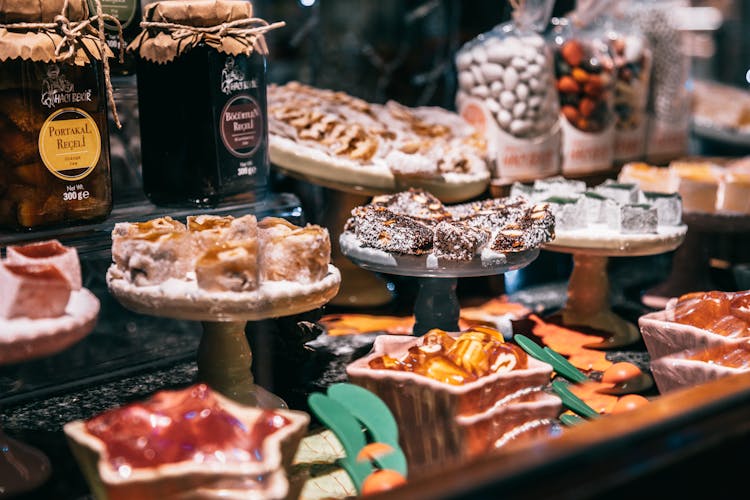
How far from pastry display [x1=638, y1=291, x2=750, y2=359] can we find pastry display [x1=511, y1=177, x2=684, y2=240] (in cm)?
25

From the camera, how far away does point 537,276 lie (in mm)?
1979

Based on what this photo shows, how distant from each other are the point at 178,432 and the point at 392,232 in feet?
1.91

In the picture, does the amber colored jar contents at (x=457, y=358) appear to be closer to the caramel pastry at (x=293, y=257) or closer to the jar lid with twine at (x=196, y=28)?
the caramel pastry at (x=293, y=257)

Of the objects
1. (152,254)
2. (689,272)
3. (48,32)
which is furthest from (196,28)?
(689,272)

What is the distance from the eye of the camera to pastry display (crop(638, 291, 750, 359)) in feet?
3.84

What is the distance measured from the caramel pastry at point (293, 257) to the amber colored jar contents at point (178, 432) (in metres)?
0.24

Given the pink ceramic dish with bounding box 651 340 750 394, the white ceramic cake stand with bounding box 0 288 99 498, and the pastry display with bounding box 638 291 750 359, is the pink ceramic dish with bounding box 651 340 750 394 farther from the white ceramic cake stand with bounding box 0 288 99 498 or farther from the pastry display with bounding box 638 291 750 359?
the white ceramic cake stand with bounding box 0 288 99 498

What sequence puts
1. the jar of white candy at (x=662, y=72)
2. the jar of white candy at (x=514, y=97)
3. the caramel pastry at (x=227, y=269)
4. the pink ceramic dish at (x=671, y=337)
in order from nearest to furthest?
the caramel pastry at (x=227, y=269)
the pink ceramic dish at (x=671, y=337)
the jar of white candy at (x=514, y=97)
the jar of white candy at (x=662, y=72)

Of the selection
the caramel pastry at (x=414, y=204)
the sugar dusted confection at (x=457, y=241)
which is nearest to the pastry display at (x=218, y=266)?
the sugar dusted confection at (x=457, y=241)

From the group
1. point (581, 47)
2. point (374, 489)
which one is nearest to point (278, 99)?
point (581, 47)

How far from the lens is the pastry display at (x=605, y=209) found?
152cm

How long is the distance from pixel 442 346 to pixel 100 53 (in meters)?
0.54

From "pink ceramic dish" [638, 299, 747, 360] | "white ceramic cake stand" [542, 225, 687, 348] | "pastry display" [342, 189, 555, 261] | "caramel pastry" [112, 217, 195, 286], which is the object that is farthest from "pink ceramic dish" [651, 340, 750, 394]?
"caramel pastry" [112, 217, 195, 286]

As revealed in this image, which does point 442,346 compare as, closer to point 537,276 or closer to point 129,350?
point 129,350
